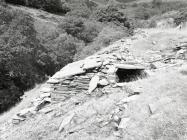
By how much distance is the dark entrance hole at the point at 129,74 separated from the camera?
32.7ft

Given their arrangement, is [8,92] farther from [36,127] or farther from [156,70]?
[156,70]

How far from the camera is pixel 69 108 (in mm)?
8422

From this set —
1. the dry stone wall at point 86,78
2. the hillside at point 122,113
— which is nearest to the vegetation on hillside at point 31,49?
the dry stone wall at point 86,78

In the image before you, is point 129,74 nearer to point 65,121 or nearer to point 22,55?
point 65,121

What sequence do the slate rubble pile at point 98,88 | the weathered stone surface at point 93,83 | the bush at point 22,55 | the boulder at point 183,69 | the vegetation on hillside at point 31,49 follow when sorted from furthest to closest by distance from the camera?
the vegetation on hillside at point 31,49
the bush at point 22,55
the weathered stone surface at point 93,83
the boulder at point 183,69
the slate rubble pile at point 98,88

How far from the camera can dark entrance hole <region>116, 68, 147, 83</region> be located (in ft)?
32.7

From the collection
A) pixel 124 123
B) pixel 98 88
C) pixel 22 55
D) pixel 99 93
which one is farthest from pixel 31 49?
pixel 124 123

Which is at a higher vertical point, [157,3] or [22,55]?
[157,3]

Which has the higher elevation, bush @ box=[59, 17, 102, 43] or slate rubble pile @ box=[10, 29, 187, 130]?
bush @ box=[59, 17, 102, 43]

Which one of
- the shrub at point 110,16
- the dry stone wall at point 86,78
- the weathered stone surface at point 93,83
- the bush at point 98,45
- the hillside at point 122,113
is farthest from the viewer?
the shrub at point 110,16

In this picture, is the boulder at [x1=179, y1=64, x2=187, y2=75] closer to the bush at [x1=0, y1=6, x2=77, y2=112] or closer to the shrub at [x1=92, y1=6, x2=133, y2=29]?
the bush at [x1=0, y1=6, x2=77, y2=112]

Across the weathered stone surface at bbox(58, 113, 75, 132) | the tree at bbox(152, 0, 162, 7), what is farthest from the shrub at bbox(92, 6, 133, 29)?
the tree at bbox(152, 0, 162, 7)

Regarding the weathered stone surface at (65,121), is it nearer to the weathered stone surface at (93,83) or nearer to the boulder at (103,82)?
the weathered stone surface at (93,83)

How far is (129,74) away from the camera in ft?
35.3
